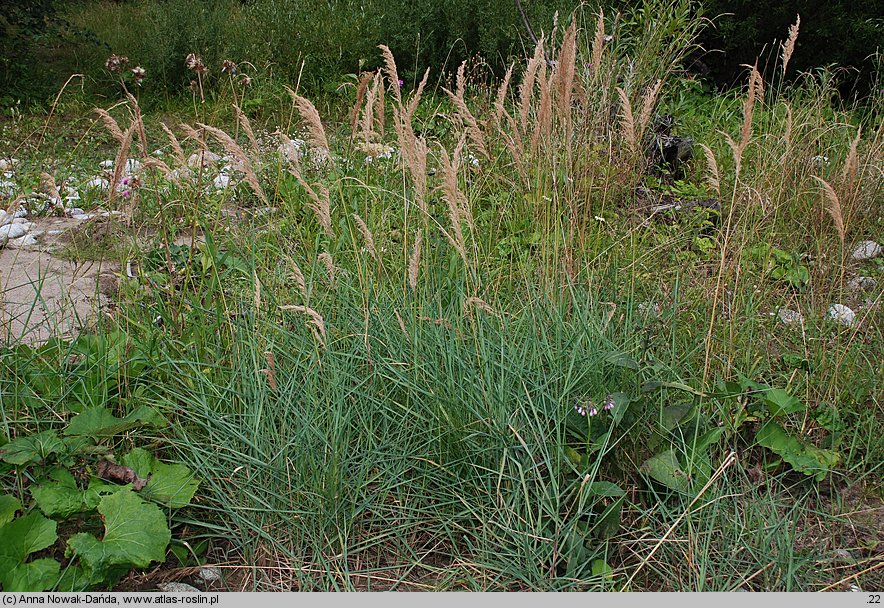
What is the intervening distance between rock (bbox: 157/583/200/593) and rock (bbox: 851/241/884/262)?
3100 mm

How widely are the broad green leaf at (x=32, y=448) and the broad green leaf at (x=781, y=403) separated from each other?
1920 mm

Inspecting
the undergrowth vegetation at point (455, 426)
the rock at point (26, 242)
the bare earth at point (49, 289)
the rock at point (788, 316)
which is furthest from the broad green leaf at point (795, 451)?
the rock at point (26, 242)

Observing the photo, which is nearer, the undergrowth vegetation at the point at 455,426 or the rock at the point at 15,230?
the undergrowth vegetation at the point at 455,426

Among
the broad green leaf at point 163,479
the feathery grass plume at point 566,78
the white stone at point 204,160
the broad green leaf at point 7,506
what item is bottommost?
the broad green leaf at point 163,479

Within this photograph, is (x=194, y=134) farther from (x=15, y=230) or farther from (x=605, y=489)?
(x=15, y=230)

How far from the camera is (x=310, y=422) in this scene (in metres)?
2.02

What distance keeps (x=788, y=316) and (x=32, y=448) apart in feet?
8.38

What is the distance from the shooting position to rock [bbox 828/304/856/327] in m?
2.59

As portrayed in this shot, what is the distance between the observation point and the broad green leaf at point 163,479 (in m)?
1.94

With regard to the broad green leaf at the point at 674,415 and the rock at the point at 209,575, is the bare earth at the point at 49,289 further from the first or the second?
the broad green leaf at the point at 674,415

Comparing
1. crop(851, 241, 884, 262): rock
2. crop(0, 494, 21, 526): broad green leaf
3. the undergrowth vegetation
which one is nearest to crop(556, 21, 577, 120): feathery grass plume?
the undergrowth vegetation

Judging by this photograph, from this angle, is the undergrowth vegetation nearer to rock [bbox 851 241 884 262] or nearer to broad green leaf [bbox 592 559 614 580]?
broad green leaf [bbox 592 559 614 580]

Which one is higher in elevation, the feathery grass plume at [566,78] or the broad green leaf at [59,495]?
the feathery grass plume at [566,78]

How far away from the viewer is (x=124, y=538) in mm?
1793
